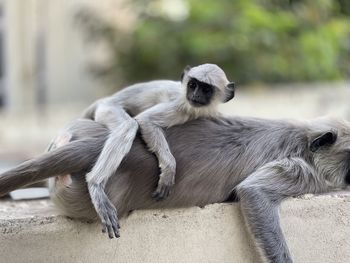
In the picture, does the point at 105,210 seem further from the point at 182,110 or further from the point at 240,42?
the point at 240,42

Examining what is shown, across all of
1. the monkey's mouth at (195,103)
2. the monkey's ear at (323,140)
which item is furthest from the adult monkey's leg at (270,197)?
the monkey's mouth at (195,103)

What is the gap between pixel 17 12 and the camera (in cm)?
1007

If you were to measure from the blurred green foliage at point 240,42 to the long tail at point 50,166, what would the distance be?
6.70 metres

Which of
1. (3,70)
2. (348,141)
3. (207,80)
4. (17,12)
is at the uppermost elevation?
(207,80)

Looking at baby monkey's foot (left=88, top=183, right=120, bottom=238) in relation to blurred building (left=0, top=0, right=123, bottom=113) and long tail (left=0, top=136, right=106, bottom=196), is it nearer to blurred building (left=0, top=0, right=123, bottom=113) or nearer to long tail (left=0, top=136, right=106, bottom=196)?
long tail (left=0, top=136, right=106, bottom=196)

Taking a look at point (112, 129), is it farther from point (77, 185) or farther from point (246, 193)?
point (246, 193)

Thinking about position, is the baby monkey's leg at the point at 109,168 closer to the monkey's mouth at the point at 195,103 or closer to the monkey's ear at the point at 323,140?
the monkey's mouth at the point at 195,103

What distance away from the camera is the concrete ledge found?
10.5 feet

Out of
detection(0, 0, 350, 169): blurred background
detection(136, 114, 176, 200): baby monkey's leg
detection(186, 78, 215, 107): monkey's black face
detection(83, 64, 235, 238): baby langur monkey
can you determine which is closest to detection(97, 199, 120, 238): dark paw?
detection(83, 64, 235, 238): baby langur monkey

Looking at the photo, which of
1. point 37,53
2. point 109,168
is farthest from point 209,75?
point 37,53

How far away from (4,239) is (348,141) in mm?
1558

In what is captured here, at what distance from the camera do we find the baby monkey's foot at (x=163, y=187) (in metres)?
3.26

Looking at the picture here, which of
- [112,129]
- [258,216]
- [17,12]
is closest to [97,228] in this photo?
[112,129]

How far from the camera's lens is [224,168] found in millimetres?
3424
